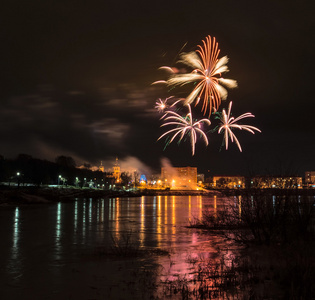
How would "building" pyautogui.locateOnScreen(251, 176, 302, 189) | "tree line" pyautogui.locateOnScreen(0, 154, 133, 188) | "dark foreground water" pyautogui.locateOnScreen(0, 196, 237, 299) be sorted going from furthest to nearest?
"tree line" pyautogui.locateOnScreen(0, 154, 133, 188) → "building" pyautogui.locateOnScreen(251, 176, 302, 189) → "dark foreground water" pyautogui.locateOnScreen(0, 196, 237, 299)

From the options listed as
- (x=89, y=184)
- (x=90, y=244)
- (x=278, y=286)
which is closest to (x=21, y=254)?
(x=90, y=244)

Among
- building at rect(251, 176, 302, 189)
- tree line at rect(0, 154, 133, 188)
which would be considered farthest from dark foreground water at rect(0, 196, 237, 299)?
tree line at rect(0, 154, 133, 188)

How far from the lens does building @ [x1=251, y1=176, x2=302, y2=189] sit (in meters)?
12.7

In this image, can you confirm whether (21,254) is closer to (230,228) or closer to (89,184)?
(230,228)

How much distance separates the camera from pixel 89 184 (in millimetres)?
171750

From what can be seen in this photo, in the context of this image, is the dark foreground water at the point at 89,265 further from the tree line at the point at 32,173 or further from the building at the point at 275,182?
the tree line at the point at 32,173

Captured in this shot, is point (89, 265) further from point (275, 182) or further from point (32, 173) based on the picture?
point (32, 173)

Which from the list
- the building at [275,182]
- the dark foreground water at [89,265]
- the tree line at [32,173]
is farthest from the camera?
the tree line at [32,173]

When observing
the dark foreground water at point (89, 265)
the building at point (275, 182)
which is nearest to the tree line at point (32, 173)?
the dark foreground water at point (89, 265)

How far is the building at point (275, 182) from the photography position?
12.7 meters

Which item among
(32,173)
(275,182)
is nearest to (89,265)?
(275,182)

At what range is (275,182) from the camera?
13.0 m

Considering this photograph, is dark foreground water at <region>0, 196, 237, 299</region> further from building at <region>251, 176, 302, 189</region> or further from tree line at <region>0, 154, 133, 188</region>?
tree line at <region>0, 154, 133, 188</region>

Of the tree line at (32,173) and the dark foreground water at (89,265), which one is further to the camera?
the tree line at (32,173)
